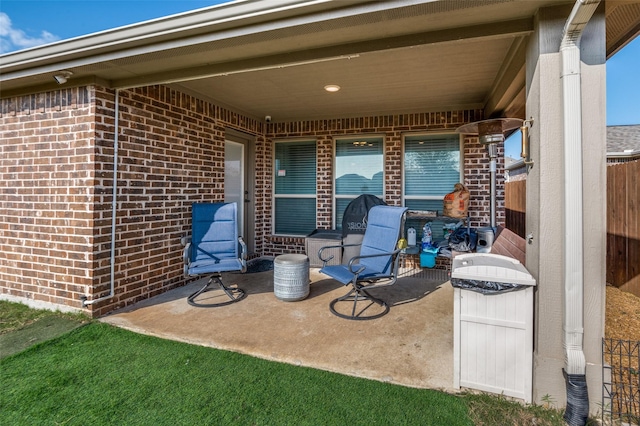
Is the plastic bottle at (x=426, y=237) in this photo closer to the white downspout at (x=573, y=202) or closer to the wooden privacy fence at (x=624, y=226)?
the wooden privacy fence at (x=624, y=226)

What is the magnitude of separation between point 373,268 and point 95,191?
297 cm

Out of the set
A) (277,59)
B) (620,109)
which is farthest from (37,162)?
(620,109)

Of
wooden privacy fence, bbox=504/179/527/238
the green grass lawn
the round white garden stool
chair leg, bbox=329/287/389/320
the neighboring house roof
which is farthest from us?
the neighboring house roof

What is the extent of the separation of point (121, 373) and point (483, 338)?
248cm

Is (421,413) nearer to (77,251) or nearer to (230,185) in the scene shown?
(77,251)

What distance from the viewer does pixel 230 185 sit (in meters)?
5.40

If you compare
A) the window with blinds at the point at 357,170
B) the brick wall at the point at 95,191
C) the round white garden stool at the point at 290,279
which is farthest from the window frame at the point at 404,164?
the brick wall at the point at 95,191

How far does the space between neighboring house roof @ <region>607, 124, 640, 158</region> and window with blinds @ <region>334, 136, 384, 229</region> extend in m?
8.44

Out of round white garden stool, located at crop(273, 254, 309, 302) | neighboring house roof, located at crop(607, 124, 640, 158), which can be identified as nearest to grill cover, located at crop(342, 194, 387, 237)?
round white garden stool, located at crop(273, 254, 309, 302)

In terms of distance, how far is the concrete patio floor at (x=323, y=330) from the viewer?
2.37m

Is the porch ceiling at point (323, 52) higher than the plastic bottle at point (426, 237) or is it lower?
higher

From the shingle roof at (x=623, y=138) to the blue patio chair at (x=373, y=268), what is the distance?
35.5 ft

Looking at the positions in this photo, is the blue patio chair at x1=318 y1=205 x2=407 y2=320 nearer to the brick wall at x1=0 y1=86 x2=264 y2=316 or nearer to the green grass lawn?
the green grass lawn

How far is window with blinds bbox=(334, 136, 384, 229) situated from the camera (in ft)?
18.0
